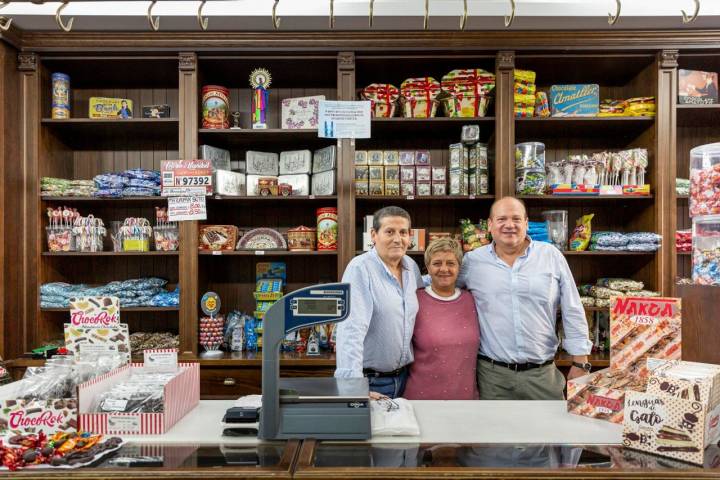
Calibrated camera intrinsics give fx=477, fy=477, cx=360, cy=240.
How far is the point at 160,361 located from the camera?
1.62m

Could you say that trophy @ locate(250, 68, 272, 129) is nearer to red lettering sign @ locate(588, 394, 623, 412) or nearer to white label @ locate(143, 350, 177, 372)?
white label @ locate(143, 350, 177, 372)

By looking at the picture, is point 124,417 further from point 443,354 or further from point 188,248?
point 188,248

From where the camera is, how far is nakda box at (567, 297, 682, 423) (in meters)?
1.46

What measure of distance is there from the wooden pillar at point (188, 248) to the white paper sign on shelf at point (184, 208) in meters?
0.08

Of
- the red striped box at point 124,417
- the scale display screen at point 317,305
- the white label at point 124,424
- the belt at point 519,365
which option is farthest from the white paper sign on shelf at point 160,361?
the belt at point 519,365

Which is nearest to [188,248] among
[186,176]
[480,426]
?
[186,176]

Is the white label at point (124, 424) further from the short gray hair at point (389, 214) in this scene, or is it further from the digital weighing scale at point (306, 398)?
the short gray hair at point (389, 214)

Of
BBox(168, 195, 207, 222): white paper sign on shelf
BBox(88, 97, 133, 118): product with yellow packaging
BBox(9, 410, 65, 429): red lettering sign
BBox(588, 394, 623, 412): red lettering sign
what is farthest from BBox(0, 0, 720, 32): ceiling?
BBox(9, 410, 65, 429): red lettering sign

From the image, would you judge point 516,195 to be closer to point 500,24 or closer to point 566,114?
point 566,114

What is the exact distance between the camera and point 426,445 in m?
1.27

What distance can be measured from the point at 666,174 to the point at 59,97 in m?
3.93

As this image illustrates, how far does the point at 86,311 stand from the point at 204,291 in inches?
60.8

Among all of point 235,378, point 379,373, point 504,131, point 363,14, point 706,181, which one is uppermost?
point 363,14

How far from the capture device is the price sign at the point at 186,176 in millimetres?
3016
